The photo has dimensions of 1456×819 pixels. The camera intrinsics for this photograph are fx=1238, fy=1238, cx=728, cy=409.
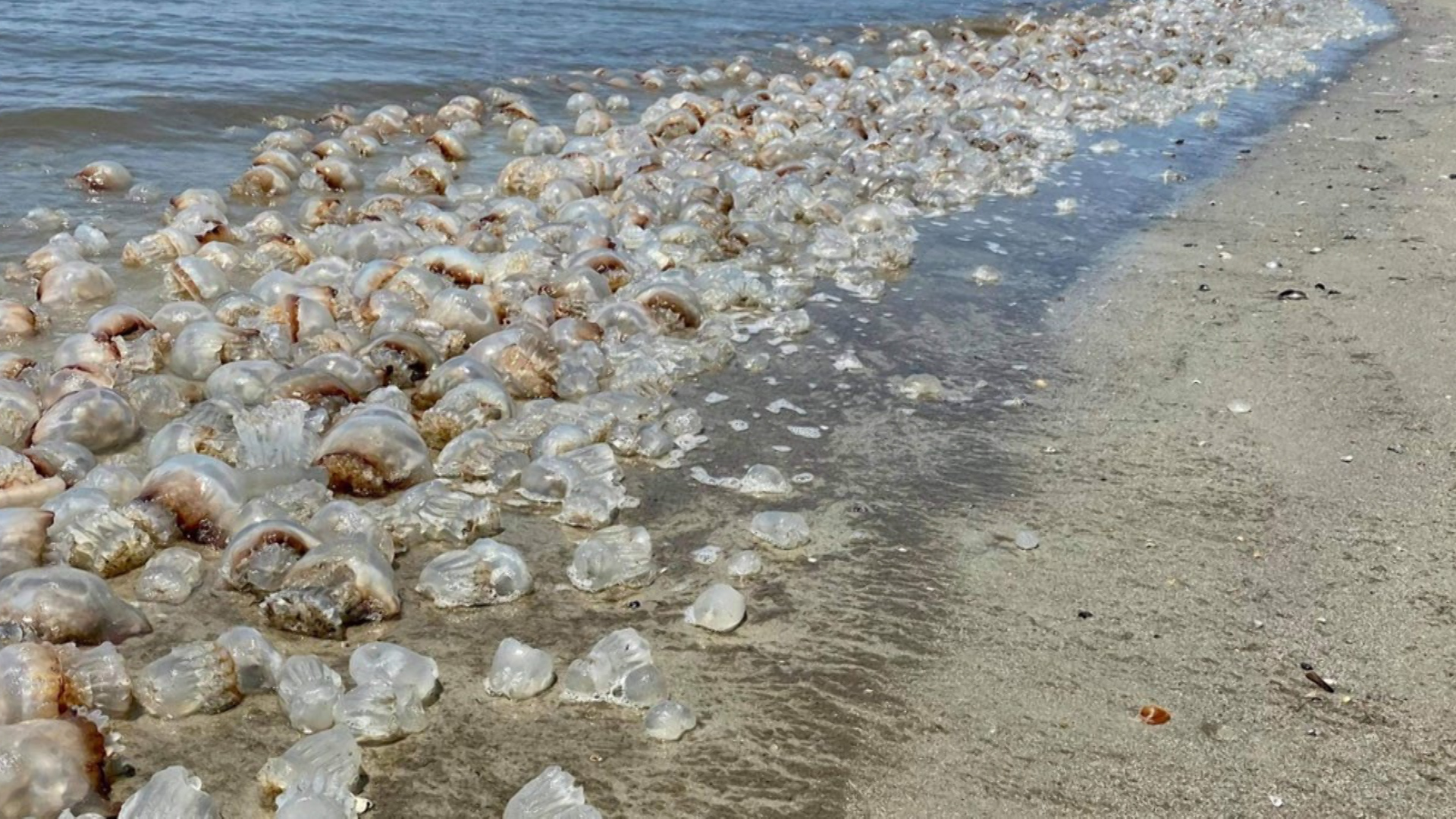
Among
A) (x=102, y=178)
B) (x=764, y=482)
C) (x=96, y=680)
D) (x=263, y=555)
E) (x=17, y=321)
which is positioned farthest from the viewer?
(x=102, y=178)

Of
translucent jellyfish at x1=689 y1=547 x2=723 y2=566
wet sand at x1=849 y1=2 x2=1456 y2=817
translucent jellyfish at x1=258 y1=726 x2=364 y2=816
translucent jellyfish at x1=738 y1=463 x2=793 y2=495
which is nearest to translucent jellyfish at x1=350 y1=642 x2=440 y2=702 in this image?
translucent jellyfish at x1=258 y1=726 x2=364 y2=816

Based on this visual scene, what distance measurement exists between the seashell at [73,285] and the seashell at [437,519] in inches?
92.3

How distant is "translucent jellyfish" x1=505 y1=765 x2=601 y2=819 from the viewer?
2172 millimetres

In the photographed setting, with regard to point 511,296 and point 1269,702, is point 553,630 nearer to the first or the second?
point 1269,702

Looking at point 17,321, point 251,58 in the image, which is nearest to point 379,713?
point 17,321

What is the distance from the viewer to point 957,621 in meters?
2.88

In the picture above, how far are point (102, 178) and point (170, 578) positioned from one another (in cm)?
442

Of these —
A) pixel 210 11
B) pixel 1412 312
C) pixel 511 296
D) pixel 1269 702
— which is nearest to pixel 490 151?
pixel 511 296

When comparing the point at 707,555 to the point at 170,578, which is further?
the point at 707,555

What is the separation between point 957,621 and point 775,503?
74cm

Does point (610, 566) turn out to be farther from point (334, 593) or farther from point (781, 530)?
point (334, 593)

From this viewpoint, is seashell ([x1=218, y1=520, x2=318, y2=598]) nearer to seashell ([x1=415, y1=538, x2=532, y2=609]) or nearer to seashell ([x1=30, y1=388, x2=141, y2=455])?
seashell ([x1=415, y1=538, x2=532, y2=609])

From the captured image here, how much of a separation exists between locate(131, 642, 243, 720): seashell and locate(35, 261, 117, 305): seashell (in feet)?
9.31

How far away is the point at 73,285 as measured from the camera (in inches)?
189
